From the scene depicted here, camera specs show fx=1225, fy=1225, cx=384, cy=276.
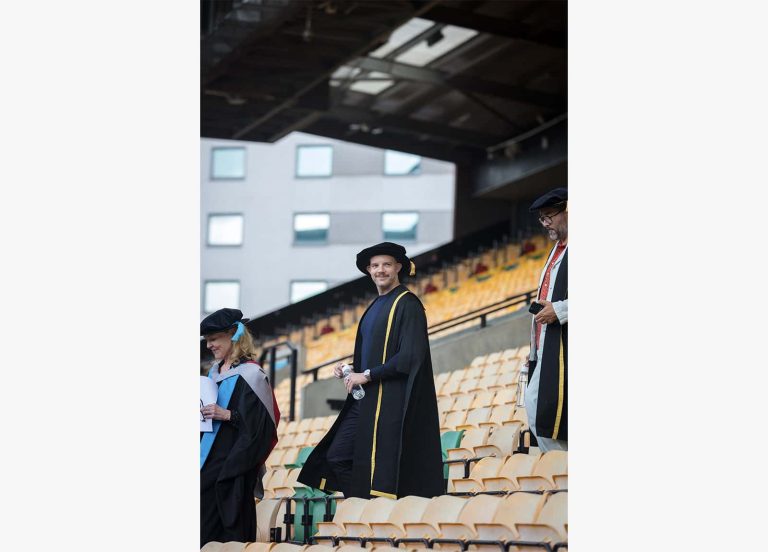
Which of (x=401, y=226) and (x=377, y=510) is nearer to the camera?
(x=377, y=510)

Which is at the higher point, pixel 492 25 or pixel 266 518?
pixel 492 25

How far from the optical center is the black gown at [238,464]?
594cm

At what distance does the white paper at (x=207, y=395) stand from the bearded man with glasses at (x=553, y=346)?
65.2 inches

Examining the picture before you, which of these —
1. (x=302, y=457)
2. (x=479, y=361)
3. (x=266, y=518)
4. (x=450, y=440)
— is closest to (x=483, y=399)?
(x=450, y=440)

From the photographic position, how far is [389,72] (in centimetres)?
1650

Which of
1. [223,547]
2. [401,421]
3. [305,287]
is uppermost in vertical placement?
[305,287]

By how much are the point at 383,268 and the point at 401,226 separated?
827 inches

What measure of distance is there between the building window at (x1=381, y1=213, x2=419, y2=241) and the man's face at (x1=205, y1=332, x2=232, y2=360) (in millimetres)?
20246

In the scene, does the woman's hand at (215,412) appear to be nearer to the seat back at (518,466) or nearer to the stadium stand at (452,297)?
the seat back at (518,466)

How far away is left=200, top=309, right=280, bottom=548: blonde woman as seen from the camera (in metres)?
5.95

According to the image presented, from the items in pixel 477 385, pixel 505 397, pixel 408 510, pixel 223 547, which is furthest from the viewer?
pixel 477 385

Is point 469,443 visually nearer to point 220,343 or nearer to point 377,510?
point 220,343
